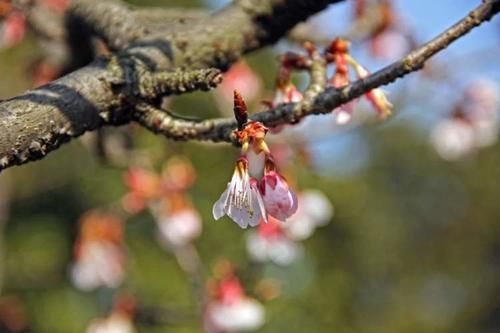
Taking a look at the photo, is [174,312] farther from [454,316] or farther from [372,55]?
[454,316]

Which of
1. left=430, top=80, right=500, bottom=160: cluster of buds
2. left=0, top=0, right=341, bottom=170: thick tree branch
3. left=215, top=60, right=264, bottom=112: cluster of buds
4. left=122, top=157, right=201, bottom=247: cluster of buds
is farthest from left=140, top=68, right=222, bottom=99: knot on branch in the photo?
left=430, top=80, right=500, bottom=160: cluster of buds

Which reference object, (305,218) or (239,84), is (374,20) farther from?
(239,84)

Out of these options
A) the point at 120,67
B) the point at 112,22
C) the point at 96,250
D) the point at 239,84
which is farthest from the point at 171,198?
the point at 120,67

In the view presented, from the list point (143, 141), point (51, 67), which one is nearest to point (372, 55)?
point (51, 67)

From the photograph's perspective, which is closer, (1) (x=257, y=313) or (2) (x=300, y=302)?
(1) (x=257, y=313)

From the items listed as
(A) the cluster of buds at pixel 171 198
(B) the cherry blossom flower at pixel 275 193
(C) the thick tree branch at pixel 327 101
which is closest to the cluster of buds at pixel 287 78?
(C) the thick tree branch at pixel 327 101
